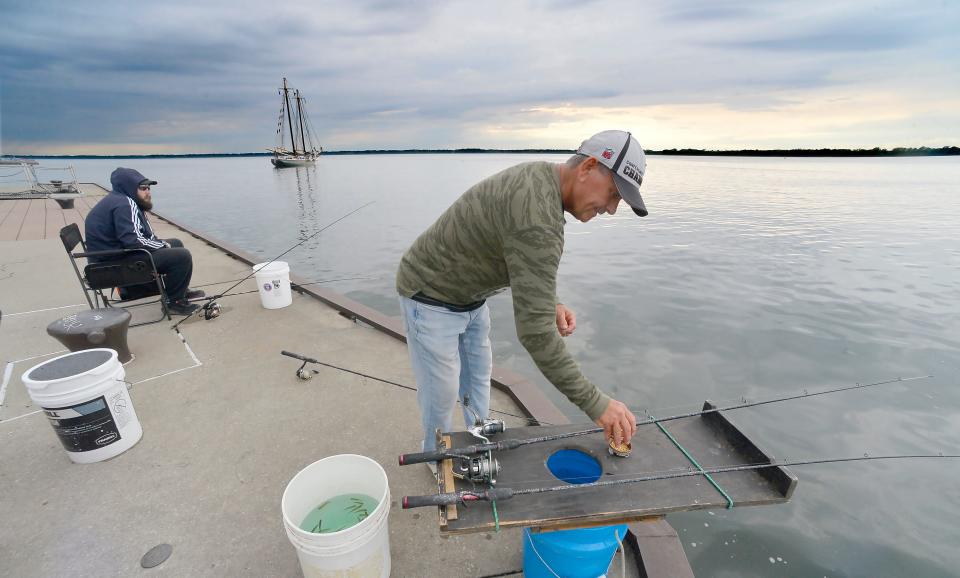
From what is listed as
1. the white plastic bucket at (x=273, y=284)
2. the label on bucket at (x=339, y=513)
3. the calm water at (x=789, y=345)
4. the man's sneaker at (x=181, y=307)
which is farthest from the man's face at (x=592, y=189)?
the man's sneaker at (x=181, y=307)

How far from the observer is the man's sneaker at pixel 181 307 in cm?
555

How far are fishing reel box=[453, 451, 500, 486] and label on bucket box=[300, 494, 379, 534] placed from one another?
709 millimetres

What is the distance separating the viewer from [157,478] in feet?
9.59

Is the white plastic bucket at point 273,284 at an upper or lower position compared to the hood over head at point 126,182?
lower

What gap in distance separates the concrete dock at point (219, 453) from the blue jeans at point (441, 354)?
72cm

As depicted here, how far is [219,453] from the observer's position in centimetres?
317

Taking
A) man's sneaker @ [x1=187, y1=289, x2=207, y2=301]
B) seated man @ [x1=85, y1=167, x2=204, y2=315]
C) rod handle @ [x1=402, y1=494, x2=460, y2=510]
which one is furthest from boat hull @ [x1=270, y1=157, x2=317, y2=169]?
rod handle @ [x1=402, y1=494, x2=460, y2=510]

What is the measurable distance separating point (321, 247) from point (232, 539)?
41.1 ft

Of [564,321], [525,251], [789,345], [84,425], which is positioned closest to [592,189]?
[525,251]

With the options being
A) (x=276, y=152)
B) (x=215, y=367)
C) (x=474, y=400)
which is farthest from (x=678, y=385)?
(x=276, y=152)

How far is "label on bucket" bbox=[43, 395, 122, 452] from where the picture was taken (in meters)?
2.79

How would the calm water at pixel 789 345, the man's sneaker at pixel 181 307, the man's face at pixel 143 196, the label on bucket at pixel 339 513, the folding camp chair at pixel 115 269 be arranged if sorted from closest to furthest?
the label on bucket at pixel 339 513, the calm water at pixel 789 345, the folding camp chair at pixel 115 269, the man's face at pixel 143 196, the man's sneaker at pixel 181 307

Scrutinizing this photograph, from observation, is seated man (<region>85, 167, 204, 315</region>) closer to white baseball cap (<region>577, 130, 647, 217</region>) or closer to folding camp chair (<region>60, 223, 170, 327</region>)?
folding camp chair (<region>60, 223, 170, 327</region>)

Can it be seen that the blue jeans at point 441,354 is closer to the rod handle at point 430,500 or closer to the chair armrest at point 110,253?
the rod handle at point 430,500
